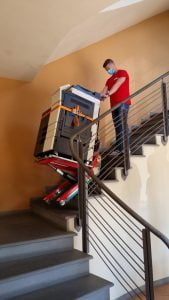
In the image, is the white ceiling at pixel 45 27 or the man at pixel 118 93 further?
the man at pixel 118 93

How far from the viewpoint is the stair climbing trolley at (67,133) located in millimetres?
2811

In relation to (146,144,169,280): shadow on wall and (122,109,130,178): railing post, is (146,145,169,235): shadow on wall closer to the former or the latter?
(146,144,169,280): shadow on wall

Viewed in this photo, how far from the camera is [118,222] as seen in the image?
283 cm

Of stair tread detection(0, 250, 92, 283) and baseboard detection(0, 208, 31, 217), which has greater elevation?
baseboard detection(0, 208, 31, 217)

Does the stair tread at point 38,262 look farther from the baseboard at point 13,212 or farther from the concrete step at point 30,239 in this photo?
the baseboard at point 13,212

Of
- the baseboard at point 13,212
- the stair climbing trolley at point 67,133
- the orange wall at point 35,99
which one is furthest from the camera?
the orange wall at point 35,99

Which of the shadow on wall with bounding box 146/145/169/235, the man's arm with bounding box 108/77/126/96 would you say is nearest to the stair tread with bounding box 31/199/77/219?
the shadow on wall with bounding box 146/145/169/235

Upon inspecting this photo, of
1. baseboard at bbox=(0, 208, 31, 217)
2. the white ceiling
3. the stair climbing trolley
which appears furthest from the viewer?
baseboard at bbox=(0, 208, 31, 217)

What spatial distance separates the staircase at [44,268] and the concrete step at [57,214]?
0.07 meters

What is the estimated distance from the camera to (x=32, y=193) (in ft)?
12.8

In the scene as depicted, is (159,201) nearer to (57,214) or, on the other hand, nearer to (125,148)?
(125,148)

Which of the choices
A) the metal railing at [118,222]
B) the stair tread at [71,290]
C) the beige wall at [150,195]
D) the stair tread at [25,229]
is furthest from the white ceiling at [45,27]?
the stair tread at [71,290]

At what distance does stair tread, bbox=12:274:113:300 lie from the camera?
2.01m

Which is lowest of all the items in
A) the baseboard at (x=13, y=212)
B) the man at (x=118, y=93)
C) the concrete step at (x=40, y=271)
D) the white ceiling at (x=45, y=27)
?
the concrete step at (x=40, y=271)
